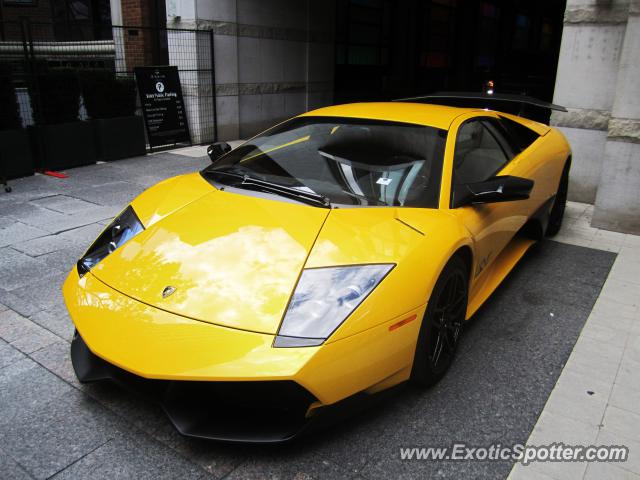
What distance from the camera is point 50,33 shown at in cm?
1608

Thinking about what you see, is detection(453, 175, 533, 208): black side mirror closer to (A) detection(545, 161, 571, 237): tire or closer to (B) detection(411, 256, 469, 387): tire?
(B) detection(411, 256, 469, 387): tire

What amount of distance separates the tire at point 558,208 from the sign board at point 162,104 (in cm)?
668

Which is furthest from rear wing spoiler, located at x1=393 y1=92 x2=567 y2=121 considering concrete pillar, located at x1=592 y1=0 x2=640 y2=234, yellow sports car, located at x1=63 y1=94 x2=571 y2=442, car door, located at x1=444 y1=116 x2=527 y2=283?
yellow sports car, located at x1=63 y1=94 x2=571 y2=442

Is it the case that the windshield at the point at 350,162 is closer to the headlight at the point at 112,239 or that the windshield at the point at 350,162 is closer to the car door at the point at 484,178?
the car door at the point at 484,178

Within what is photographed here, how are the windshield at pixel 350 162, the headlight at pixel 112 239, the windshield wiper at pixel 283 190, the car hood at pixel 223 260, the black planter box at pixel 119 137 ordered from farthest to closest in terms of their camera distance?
the black planter box at pixel 119 137, the windshield at pixel 350 162, the windshield wiper at pixel 283 190, the headlight at pixel 112 239, the car hood at pixel 223 260

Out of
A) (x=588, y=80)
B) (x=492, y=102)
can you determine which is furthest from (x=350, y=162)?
(x=588, y=80)

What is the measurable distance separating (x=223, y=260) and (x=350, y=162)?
1.16 m

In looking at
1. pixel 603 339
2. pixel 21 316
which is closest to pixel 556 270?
pixel 603 339

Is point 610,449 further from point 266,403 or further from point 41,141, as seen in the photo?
point 41,141

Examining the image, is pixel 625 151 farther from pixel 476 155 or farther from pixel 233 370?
pixel 233 370

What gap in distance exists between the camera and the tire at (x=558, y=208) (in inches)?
216

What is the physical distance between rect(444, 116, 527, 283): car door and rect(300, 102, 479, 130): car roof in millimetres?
133

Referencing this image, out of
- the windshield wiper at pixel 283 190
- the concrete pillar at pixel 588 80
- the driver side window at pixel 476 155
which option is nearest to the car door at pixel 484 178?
the driver side window at pixel 476 155

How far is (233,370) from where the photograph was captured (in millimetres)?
2133
